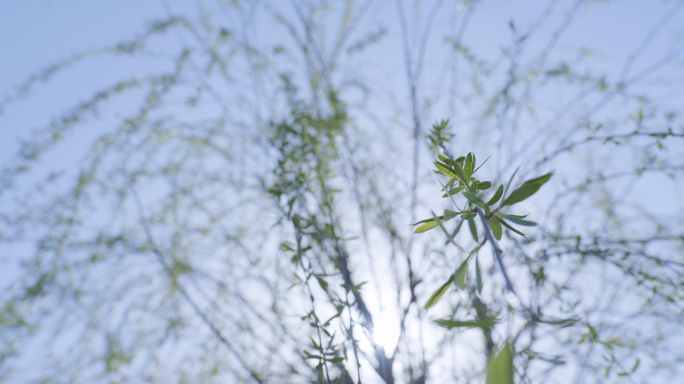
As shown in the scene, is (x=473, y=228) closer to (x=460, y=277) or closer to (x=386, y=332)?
(x=460, y=277)

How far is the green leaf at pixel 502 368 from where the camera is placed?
246 mm

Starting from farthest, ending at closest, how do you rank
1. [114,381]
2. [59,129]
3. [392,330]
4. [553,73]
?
[114,381] < [59,129] < [553,73] < [392,330]

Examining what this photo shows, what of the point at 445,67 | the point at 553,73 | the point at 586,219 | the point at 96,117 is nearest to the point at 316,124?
the point at 445,67

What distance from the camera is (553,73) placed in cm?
138

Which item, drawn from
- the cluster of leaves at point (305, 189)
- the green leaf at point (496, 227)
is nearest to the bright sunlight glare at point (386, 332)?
the cluster of leaves at point (305, 189)

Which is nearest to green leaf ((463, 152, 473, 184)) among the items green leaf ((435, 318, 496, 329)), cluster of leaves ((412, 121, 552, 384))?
cluster of leaves ((412, 121, 552, 384))

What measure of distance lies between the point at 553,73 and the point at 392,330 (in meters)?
1.07

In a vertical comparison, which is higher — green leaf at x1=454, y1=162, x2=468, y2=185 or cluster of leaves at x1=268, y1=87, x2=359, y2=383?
cluster of leaves at x1=268, y1=87, x2=359, y2=383

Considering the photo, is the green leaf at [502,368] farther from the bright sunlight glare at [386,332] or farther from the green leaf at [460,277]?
the bright sunlight glare at [386,332]

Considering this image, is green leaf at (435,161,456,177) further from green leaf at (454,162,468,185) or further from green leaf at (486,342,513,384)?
green leaf at (486,342,513,384)

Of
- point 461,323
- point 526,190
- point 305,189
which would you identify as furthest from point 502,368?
point 305,189

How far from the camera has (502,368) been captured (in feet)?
0.81

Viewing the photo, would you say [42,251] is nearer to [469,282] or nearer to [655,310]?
[469,282]

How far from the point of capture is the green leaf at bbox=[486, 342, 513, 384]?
0.25 metres
